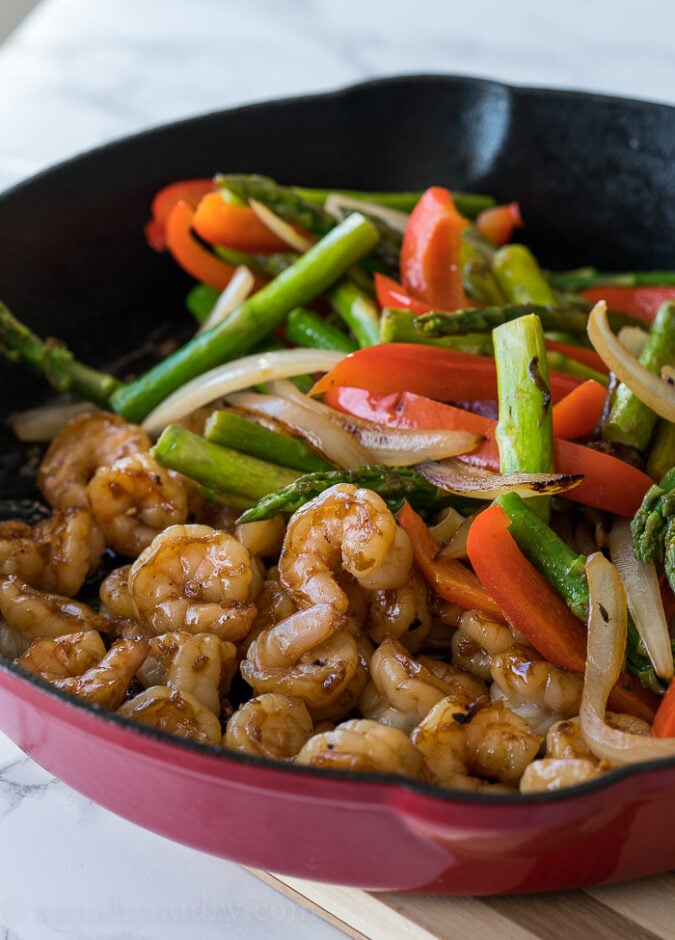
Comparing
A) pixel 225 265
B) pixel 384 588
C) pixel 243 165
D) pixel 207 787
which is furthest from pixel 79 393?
pixel 207 787

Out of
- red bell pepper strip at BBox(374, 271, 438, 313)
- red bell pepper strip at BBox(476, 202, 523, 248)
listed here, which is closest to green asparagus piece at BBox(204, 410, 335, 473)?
red bell pepper strip at BBox(374, 271, 438, 313)

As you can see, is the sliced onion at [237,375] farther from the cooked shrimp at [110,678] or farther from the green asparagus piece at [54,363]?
the cooked shrimp at [110,678]

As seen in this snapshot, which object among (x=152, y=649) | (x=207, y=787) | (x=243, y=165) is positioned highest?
(x=243, y=165)

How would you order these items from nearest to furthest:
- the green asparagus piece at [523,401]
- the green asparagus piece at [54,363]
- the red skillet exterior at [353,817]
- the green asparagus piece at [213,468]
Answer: the red skillet exterior at [353,817] → the green asparagus piece at [523,401] → the green asparagus piece at [213,468] → the green asparagus piece at [54,363]

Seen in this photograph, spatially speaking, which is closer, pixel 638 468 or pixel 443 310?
pixel 638 468

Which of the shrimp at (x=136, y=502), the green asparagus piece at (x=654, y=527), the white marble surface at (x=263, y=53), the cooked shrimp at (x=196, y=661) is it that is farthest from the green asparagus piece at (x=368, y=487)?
the white marble surface at (x=263, y=53)

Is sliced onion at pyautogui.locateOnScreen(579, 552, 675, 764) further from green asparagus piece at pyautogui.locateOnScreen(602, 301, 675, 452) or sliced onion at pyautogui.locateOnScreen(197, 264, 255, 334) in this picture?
sliced onion at pyautogui.locateOnScreen(197, 264, 255, 334)

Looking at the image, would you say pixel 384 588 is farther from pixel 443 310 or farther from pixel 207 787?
pixel 443 310
